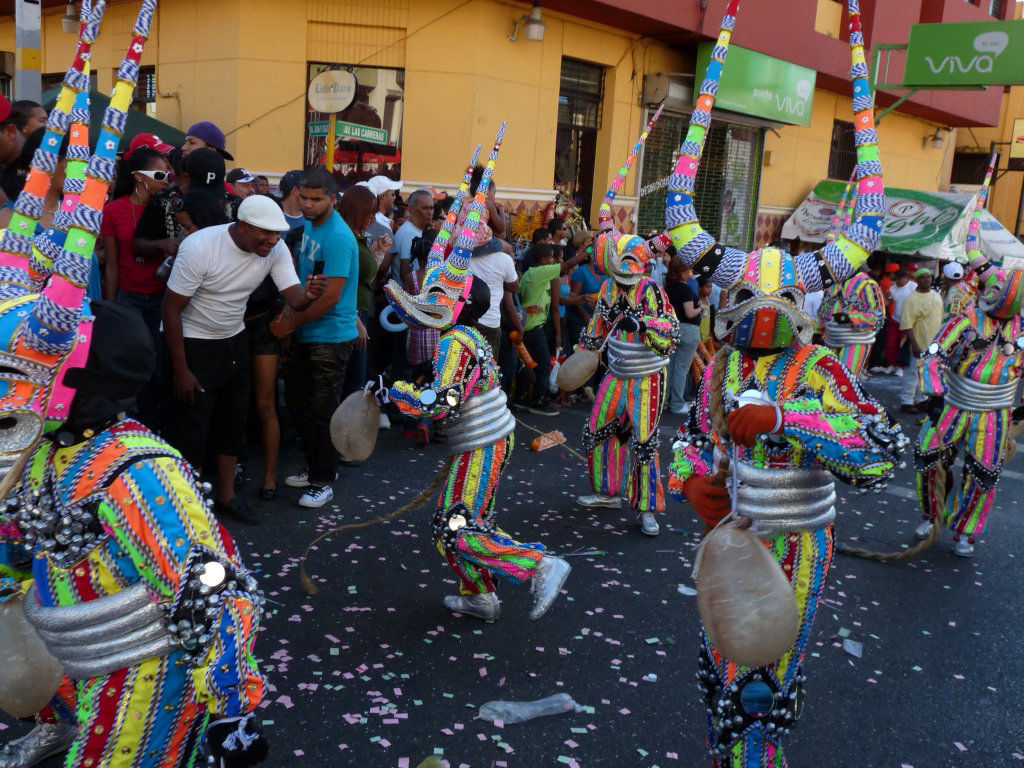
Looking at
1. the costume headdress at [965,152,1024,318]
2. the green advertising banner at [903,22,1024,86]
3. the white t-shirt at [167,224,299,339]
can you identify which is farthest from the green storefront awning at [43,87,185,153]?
the green advertising banner at [903,22,1024,86]

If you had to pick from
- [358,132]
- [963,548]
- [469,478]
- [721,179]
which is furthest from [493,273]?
[721,179]

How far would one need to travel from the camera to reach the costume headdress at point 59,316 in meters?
1.83

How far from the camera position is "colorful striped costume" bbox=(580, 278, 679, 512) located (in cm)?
601

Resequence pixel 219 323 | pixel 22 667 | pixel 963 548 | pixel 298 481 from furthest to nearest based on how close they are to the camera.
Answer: pixel 298 481 → pixel 963 548 → pixel 219 323 → pixel 22 667

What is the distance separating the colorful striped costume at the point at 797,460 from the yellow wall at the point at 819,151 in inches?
612

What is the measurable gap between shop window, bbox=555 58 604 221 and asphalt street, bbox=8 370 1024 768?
8480mm

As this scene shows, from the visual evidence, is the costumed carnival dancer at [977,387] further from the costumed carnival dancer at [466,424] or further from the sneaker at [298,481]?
the sneaker at [298,481]

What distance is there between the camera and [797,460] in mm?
2895

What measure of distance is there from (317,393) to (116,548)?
401 cm

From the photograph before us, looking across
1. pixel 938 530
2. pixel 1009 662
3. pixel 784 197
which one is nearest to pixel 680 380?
pixel 938 530

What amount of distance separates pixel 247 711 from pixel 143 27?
5.08ft

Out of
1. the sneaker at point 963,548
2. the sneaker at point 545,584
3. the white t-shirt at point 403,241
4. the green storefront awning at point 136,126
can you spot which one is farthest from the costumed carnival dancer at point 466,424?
the green storefront awning at point 136,126

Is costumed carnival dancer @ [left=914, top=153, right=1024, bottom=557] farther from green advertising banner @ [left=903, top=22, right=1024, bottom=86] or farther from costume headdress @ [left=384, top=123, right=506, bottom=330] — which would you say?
green advertising banner @ [left=903, top=22, right=1024, bottom=86]

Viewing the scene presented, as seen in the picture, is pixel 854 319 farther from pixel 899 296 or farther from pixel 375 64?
pixel 375 64
